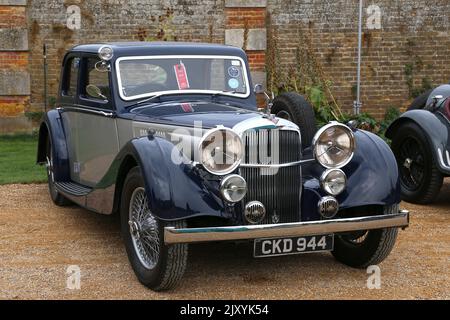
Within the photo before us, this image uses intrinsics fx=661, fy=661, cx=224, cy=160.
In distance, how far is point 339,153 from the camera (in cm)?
441

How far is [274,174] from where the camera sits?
4.29 m

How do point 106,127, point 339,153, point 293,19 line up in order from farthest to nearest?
1. point 293,19
2. point 106,127
3. point 339,153

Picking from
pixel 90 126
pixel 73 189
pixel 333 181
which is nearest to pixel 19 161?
pixel 73 189

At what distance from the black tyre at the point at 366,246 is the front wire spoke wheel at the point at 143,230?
1315 mm

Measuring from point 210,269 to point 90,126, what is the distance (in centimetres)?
179

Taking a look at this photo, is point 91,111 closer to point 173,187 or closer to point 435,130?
point 173,187

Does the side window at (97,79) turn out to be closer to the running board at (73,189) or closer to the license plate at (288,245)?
the running board at (73,189)

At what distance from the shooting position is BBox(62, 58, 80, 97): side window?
6.16m

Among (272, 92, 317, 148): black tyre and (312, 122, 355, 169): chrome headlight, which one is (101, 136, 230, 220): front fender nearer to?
(312, 122, 355, 169): chrome headlight

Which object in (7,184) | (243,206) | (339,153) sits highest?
(339,153)

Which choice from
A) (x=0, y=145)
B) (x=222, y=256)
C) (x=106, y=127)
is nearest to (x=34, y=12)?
(x=0, y=145)

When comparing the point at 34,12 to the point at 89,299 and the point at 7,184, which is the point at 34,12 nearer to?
the point at 7,184

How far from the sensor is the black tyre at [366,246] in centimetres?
454
